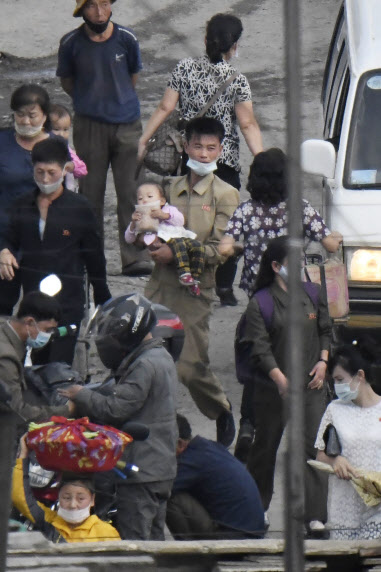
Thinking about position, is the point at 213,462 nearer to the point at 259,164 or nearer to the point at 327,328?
the point at 327,328

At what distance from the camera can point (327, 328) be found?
24.0 ft

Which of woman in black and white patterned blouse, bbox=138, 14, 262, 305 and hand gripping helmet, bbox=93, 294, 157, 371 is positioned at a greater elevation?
woman in black and white patterned blouse, bbox=138, 14, 262, 305

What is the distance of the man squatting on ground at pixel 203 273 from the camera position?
7766mm

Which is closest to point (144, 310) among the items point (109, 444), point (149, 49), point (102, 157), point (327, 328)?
point (109, 444)

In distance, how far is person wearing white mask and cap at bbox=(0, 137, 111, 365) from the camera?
24.9ft

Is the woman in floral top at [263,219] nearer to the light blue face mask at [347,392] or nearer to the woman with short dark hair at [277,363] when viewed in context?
the woman with short dark hair at [277,363]

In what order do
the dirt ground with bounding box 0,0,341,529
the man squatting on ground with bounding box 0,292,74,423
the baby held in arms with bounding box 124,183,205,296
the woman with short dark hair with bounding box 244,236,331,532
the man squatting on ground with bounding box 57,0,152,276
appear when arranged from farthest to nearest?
the dirt ground with bounding box 0,0,341,529
the man squatting on ground with bounding box 57,0,152,276
the baby held in arms with bounding box 124,183,205,296
the woman with short dark hair with bounding box 244,236,331,532
the man squatting on ground with bounding box 0,292,74,423

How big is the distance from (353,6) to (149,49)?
6677 mm

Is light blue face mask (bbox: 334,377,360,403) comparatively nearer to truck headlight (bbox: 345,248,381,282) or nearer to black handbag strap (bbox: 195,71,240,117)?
truck headlight (bbox: 345,248,381,282)

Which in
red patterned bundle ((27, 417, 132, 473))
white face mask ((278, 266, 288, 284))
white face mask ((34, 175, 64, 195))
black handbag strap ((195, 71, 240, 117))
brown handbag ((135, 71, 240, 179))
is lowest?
red patterned bundle ((27, 417, 132, 473))

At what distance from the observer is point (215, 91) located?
29.2ft

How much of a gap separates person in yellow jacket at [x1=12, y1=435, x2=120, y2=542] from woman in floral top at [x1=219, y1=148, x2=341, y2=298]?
1819 millimetres

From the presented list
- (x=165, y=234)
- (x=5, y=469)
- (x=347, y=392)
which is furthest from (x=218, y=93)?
(x=5, y=469)

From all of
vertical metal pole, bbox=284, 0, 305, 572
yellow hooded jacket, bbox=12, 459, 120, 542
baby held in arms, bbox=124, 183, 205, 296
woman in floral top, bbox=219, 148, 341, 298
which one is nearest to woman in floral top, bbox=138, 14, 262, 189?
woman in floral top, bbox=219, 148, 341, 298
